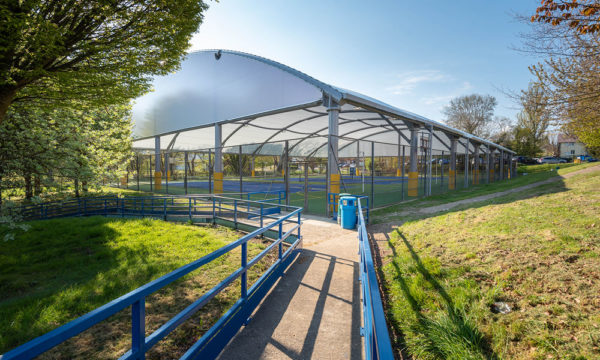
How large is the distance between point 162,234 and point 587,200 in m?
11.5

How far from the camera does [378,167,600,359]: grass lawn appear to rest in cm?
252

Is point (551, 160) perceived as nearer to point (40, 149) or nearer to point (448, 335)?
point (448, 335)

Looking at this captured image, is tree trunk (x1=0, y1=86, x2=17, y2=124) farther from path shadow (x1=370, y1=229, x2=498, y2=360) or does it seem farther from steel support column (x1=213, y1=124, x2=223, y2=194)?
steel support column (x1=213, y1=124, x2=223, y2=194)

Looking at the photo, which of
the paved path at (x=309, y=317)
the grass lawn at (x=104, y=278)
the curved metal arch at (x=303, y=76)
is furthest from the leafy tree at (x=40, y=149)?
the curved metal arch at (x=303, y=76)

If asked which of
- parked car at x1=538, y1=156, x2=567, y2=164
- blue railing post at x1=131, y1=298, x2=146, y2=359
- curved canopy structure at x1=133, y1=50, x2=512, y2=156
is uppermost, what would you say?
curved canopy structure at x1=133, y1=50, x2=512, y2=156

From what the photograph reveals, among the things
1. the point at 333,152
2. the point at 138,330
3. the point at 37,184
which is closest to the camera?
the point at 138,330

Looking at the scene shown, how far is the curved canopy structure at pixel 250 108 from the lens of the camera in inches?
536

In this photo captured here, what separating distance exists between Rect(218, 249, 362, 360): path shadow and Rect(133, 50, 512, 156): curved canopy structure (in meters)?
7.91

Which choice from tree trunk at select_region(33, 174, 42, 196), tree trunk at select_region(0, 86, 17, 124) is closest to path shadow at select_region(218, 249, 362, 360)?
tree trunk at select_region(0, 86, 17, 124)

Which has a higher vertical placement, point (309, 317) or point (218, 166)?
point (218, 166)

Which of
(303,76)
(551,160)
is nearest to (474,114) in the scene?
(551,160)

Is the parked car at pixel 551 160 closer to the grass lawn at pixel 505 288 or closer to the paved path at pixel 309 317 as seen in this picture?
the grass lawn at pixel 505 288

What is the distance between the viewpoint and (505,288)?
10.9 ft

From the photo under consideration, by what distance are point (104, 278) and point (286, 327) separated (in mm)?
4234
